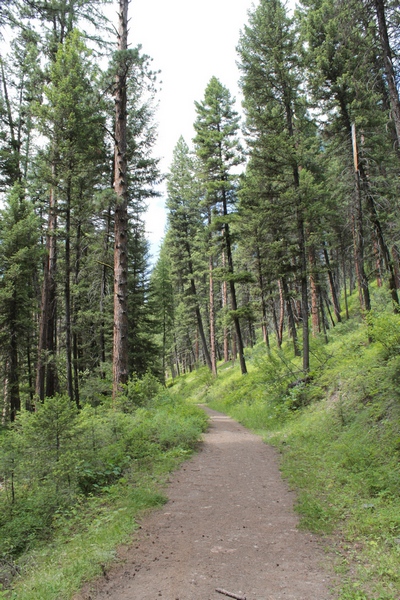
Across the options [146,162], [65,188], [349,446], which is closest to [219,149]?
Result: [146,162]

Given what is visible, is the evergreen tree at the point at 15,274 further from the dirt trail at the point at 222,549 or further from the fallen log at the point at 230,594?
the fallen log at the point at 230,594

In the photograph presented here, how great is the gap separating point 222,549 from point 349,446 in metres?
3.70

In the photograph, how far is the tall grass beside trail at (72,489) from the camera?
344 cm

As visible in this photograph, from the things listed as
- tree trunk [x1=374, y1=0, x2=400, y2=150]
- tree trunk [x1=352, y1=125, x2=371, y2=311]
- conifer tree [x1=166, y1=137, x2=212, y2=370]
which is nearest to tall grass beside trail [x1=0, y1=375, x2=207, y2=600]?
tree trunk [x1=352, y1=125, x2=371, y2=311]

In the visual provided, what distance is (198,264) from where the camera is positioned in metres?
29.1

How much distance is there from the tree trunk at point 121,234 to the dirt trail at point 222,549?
3.66 metres

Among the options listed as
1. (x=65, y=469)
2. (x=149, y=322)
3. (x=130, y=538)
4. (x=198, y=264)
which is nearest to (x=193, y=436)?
(x=65, y=469)

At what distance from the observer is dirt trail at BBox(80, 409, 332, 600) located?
2.99 meters

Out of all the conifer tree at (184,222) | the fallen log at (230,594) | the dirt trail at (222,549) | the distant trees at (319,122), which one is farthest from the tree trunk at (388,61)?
the conifer tree at (184,222)

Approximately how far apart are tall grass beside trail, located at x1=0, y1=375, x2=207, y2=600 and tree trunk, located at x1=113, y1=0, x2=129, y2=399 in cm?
107

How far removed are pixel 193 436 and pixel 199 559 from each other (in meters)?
5.33

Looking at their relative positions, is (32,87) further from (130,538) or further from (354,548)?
(354,548)

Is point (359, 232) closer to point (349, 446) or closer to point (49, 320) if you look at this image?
point (349, 446)

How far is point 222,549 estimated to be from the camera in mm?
3738
